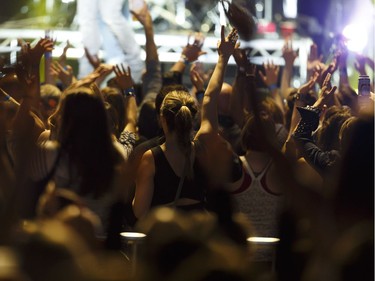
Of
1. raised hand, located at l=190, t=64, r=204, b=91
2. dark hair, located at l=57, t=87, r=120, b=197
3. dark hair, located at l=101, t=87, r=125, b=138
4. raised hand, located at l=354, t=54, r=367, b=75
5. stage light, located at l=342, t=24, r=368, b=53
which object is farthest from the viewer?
stage light, located at l=342, t=24, r=368, b=53

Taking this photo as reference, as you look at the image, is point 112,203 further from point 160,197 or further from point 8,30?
point 8,30

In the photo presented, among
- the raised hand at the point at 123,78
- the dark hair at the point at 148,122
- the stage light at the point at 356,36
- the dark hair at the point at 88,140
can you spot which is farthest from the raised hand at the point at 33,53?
the stage light at the point at 356,36

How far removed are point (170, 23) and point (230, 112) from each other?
19.6 feet

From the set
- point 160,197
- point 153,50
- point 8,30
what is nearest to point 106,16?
point 8,30

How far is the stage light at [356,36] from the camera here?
8.73 metres

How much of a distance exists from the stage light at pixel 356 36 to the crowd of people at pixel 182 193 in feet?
10.4

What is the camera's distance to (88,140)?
3.83 m

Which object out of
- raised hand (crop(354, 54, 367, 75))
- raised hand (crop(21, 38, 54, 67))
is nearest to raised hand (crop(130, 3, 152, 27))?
raised hand (crop(354, 54, 367, 75))

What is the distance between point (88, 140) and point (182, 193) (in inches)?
27.2

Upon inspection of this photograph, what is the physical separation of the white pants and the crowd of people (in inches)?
131

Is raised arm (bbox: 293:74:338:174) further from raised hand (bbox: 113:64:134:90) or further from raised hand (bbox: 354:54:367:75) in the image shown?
raised hand (bbox: 354:54:367:75)

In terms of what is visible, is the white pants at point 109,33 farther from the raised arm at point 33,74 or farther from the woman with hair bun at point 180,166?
the woman with hair bun at point 180,166

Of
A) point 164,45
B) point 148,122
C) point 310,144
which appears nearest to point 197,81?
point 148,122

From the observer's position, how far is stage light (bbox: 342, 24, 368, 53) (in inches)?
344
